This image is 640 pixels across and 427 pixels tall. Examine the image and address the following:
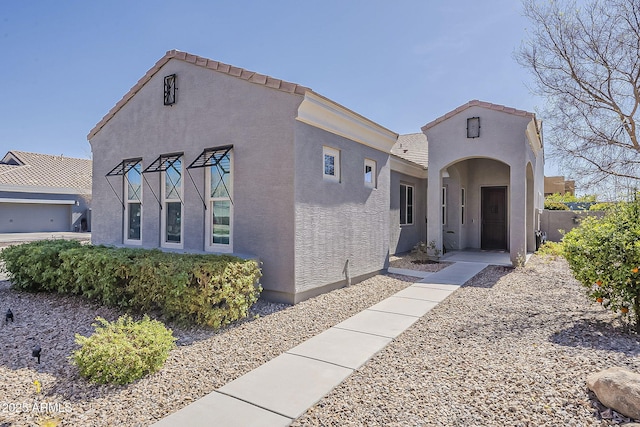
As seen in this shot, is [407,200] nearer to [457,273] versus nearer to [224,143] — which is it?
[457,273]

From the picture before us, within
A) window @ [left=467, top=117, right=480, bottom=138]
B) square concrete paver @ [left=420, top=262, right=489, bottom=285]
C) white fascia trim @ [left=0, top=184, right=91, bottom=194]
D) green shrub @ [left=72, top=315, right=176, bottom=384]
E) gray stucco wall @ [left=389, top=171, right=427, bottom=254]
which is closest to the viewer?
green shrub @ [left=72, top=315, right=176, bottom=384]

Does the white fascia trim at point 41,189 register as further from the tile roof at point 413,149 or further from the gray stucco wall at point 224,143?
the tile roof at point 413,149

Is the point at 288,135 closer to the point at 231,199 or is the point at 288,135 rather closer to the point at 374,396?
the point at 231,199

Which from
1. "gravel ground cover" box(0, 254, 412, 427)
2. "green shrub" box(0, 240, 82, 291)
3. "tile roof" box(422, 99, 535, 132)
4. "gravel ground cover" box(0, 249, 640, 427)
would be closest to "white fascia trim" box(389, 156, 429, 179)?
"tile roof" box(422, 99, 535, 132)

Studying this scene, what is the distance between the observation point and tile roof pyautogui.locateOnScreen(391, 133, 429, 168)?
1534 centimetres

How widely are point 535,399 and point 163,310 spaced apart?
5062 mm

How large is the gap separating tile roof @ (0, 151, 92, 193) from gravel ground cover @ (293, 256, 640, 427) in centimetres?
3044

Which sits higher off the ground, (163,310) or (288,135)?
(288,135)

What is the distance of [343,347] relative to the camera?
473cm

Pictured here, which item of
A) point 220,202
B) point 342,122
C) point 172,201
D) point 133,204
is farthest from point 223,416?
point 133,204

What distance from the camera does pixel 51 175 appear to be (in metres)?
28.5

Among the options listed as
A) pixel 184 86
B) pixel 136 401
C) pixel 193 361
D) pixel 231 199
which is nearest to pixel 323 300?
pixel 231 199

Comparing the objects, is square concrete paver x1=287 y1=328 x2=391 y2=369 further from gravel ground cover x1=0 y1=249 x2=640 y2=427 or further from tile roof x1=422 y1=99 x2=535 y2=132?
tile roof x1=422 y1=99 x2=535 y2=132

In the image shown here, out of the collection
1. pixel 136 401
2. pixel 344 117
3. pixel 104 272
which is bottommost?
pixel 136 401
